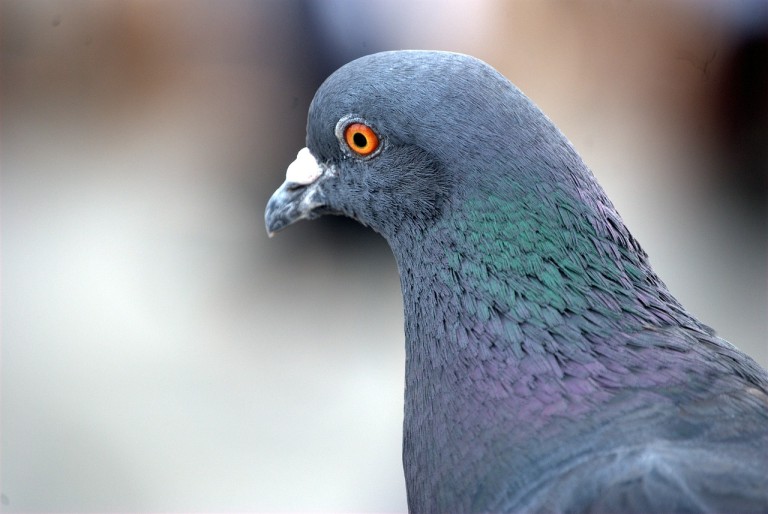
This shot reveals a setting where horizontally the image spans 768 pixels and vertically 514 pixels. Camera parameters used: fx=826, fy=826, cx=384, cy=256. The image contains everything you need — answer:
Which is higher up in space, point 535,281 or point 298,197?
point 298,197

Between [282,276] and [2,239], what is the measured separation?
2.04 metres

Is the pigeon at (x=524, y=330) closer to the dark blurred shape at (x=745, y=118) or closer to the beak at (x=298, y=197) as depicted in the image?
the beak at (x=298, y=197)

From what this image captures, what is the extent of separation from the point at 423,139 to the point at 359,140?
28 cm

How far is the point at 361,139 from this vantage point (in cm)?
264

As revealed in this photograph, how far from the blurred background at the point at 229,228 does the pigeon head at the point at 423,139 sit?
3.01 metres

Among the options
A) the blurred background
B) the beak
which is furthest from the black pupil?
the blurred background

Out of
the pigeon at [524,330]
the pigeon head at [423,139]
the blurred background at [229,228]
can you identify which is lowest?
the pigeon at [524,330]

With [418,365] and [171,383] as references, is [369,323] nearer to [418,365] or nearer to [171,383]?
[171,383]

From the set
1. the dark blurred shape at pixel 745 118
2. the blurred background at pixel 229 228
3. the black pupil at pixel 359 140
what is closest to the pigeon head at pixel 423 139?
the black pupil at pixel 359 140

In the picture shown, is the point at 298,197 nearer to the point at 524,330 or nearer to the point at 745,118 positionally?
the point at 524,330

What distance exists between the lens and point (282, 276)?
633 centimetres

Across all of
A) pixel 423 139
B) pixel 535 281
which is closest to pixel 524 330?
pixel 535 281

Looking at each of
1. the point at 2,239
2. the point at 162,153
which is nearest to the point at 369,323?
the point at 162,153

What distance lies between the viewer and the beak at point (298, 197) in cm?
287
